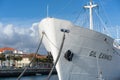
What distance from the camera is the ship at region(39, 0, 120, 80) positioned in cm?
1977

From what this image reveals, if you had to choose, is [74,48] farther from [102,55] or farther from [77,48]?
[102,55]

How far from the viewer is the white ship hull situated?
1980 cm

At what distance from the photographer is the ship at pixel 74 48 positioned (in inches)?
778

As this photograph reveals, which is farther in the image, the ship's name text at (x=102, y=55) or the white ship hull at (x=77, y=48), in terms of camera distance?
the ship's name text at (x=102, y=55)

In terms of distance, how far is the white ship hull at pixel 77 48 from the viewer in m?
19.8

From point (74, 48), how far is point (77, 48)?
9.0 inches

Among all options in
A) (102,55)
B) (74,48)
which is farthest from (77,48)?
(102,55)

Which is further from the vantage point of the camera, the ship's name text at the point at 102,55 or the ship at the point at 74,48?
the ship's name text at the point at 102,55

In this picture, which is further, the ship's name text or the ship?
the ship's name text

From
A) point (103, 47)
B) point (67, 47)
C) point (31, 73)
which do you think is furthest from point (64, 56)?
point (31, 73)

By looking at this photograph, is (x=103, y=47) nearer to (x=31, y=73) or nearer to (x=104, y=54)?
(x=104, y=54)

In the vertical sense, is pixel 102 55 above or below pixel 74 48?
below

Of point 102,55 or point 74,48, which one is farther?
point 102,55

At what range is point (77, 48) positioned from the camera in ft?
66.4
